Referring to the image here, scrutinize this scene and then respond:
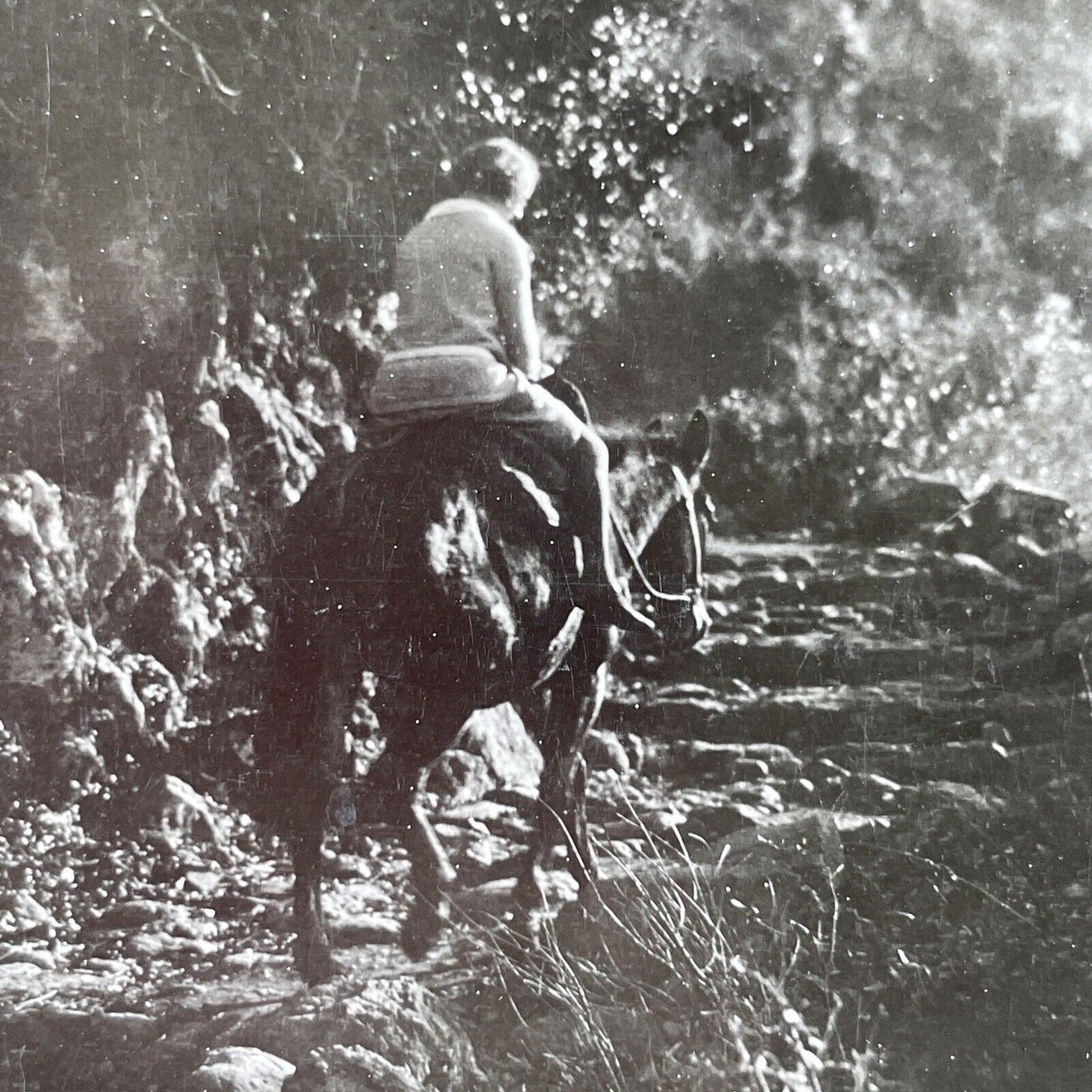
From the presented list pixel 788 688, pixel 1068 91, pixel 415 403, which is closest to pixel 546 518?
pixel 415 403

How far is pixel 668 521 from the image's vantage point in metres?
1.93

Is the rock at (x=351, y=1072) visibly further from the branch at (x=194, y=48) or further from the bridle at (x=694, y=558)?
the branch at (x=194, y=48)

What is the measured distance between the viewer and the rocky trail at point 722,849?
1870 millimetres

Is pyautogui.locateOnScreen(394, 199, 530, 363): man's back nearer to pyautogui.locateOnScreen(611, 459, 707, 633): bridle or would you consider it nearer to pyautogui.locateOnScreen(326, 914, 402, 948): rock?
pyautogui.locateOnScreen(611, 459, 707, 633): bridle

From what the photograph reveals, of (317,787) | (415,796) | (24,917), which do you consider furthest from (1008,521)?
(24,917)

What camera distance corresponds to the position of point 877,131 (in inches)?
75.6

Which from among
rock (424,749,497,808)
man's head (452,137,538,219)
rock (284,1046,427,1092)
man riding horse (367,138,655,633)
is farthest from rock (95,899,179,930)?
man's head (452,137,538,219)

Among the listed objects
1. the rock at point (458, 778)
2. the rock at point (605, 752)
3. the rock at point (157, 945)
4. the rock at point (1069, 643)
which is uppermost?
the rock at point (1069, 643)

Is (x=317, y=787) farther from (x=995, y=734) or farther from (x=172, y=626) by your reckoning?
(x=995, y=734)

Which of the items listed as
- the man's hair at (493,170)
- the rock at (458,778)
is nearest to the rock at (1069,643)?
the rock at (458,778)

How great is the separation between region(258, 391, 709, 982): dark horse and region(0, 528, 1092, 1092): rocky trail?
0.21ft

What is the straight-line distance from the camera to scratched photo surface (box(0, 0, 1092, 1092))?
1.86 m

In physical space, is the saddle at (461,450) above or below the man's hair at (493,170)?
below

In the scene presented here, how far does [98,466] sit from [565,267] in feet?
3.69
